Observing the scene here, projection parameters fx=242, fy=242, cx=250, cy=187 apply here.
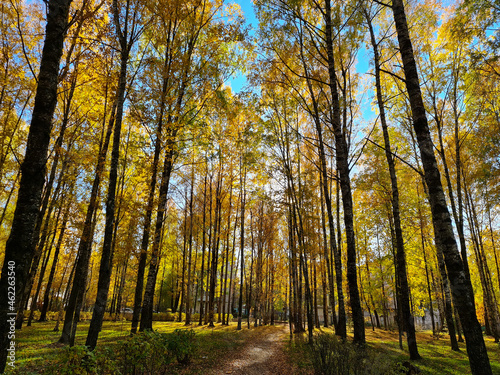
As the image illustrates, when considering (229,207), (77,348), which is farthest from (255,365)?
(229,207)

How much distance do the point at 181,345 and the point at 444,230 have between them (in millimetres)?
6649

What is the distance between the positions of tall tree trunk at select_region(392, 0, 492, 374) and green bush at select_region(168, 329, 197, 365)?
6085mm

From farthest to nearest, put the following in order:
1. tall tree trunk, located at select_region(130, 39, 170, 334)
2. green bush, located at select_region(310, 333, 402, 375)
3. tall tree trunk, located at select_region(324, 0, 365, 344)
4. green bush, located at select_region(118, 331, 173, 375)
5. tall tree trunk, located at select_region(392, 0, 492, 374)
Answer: tall tree trunk, located at select_region(130, 39, 170, 334) → tall tree trunk, located at select_region(324, 0, 365, 344) → green bush, located at select_region(118, 331, 173, 375) → green bush, located at select_region(310, 333, 402, 375) → tall tree trunk, located at select_region(392, 0, 492, 374)

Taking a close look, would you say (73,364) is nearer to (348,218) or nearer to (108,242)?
(108,242)

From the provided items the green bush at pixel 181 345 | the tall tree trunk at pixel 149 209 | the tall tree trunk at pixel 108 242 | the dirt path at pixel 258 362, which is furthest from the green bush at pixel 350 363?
the tall tree trunk at pixel 149 209

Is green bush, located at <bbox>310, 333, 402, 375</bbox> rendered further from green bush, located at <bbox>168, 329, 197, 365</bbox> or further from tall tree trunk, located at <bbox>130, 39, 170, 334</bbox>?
tall tree trunk, located at <bbox>130, 39, 170, 334</bbox>

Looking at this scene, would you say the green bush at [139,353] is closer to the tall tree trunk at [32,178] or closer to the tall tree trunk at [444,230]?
the tall tree trunk at [32,178]

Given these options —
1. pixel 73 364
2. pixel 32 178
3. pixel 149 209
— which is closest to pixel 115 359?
pixel 73 364

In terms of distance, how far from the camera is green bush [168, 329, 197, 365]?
20.9ft

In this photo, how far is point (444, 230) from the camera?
157 inches

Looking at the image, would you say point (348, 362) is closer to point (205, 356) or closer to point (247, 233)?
point (205, 356)

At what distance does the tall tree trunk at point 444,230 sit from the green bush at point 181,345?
240 inches

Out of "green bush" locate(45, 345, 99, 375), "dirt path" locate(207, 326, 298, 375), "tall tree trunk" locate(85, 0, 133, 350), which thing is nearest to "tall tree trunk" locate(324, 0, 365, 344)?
"dirt path" locate(207, 326, 298, 375)

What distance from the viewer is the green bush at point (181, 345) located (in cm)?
636
